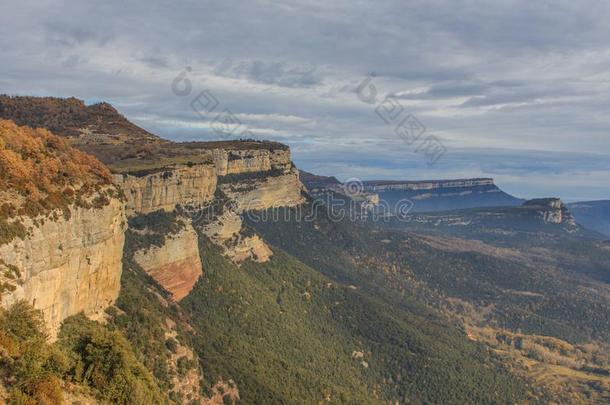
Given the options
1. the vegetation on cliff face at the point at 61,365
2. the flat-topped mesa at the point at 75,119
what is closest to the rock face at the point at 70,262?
the vegetation on cliff face at the point at 61,365

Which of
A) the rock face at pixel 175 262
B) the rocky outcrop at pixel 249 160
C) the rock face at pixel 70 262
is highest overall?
the rocky outcrop at pixel 249 160

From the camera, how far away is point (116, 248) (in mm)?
38688

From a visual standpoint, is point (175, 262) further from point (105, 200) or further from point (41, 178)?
point (41, 178)

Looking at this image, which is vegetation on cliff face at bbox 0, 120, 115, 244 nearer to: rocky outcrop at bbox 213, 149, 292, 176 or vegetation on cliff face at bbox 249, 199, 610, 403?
rocky outcrop at bbox 213, 149, 292, 176

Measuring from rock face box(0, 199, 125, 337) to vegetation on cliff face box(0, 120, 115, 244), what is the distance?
0.74 metres

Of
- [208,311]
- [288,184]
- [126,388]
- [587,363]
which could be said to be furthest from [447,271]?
[126,388]

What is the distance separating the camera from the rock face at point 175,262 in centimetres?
5856

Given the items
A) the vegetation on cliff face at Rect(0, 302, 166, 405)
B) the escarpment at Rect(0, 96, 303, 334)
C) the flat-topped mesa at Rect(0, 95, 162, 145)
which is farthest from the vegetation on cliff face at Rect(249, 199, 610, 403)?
the vegetation on cliff face at Rect(0, 302, 166, 405)

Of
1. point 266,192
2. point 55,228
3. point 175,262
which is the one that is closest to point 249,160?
point 266,192

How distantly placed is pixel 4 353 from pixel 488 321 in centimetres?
13255

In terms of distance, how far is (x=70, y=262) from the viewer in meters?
32.3

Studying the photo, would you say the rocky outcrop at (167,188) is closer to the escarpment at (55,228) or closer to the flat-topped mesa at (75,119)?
the flat-topped mesa at (75,119)

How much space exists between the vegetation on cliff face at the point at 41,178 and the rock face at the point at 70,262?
0.74 m

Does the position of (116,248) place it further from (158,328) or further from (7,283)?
(7,283)
